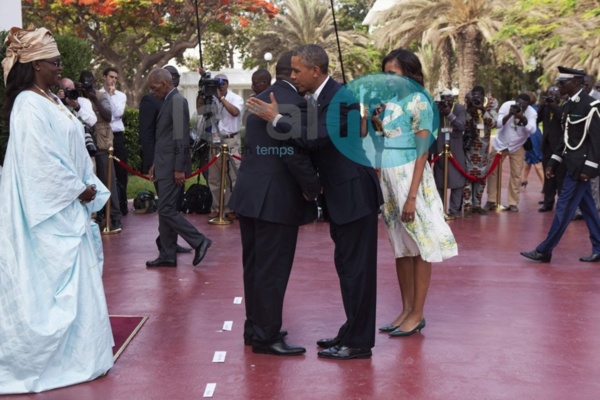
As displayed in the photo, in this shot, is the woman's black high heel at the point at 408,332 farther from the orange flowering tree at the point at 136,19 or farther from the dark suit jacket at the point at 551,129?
the orange flowering tree at the point at 136,19

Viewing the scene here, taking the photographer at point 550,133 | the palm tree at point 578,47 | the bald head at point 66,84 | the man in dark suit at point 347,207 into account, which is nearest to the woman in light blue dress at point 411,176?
the man in dark suit at point 347,207

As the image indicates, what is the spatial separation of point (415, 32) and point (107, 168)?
22183 millimetres

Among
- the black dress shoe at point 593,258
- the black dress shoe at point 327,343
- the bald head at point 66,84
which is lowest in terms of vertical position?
the black dress shoe at point 593,258

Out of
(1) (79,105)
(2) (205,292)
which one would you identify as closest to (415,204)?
(2) (205,292)

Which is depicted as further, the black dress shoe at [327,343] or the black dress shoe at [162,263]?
the black dress shoe at [162,263]

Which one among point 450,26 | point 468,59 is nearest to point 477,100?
point 450,26

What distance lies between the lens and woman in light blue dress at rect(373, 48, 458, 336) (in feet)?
20.3

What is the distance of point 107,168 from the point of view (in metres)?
11.4

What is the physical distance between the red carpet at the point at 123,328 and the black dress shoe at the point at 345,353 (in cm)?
135

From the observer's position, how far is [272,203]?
18.5 ft

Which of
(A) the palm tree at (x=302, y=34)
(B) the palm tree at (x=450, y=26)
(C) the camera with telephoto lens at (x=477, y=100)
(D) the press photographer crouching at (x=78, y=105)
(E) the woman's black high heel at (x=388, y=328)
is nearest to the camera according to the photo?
→ (E) the woman's black high heel at (x=388, y=328)

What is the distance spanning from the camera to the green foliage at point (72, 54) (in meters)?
11.3

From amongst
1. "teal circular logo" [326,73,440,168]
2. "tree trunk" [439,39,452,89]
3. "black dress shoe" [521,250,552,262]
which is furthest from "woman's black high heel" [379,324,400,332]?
"tree trunk" [439,39,452,89]

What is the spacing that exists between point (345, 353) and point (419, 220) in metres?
1.08
